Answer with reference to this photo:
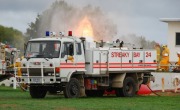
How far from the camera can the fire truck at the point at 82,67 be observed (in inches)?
1309

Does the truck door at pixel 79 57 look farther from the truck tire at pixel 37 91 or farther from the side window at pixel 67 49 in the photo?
the truck tire at pixel 37 91

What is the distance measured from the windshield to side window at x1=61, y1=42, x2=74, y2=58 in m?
0.25

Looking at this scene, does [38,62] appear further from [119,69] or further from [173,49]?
[173,49]

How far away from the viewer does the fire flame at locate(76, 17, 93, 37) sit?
1532 inches

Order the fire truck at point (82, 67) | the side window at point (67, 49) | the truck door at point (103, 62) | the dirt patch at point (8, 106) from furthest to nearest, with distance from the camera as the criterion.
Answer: the truck door at point (103, 62)
the side window at point (67, 49)
the fire truck at point (82, 67)
the dirt patch at point (8, 106)

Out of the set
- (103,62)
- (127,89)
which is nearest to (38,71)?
(103,62)

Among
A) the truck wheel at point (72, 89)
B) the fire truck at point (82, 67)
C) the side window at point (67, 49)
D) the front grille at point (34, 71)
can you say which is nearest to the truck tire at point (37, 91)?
the fire truck at point (82, 67)

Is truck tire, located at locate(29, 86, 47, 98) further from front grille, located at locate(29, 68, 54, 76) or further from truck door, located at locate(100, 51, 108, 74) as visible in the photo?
truck door, located at locate(100, 51, 108, 74)

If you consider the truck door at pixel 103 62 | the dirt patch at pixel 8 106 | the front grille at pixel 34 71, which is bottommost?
the dirt patch at pixel 8 106

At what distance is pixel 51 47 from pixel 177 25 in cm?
2499

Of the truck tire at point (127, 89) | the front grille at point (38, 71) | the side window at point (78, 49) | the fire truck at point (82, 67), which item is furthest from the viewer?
the truck tire at point (127, 89)

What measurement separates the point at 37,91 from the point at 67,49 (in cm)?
248

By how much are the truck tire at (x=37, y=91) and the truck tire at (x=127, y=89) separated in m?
3.81

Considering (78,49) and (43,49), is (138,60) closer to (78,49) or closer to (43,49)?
(78,49)
